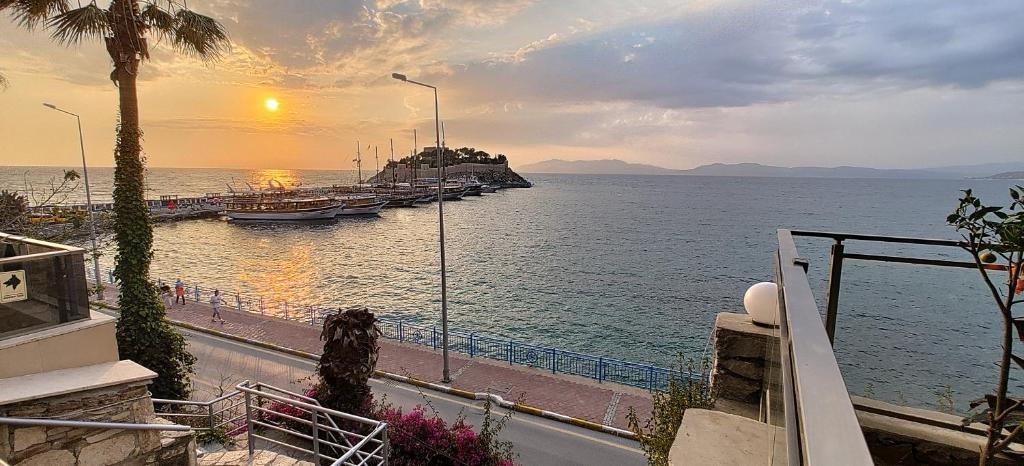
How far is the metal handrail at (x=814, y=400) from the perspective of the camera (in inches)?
26.1

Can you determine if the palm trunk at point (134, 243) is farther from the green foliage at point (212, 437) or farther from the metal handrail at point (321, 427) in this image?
the metal handrail at point (321, 427)

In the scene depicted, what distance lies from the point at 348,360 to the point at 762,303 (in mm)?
7995

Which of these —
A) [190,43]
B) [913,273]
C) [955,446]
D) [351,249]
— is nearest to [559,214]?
[351,249]

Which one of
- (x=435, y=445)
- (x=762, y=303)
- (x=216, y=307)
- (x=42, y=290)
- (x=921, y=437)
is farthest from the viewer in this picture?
(x=216, y=307)

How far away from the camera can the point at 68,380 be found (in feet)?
18.4

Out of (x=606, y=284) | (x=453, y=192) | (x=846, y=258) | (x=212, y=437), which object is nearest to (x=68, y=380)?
(x=212, y=437)

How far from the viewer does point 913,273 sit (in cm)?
4206

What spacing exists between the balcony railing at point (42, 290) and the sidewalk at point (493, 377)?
340 inches

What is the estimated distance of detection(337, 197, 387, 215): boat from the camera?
79.3 m

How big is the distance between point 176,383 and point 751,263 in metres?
44.5

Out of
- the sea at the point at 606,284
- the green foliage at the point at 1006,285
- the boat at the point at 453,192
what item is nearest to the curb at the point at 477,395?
the sea at the point at 606,284

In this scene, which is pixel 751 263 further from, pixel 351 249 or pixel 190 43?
pixel 190 43

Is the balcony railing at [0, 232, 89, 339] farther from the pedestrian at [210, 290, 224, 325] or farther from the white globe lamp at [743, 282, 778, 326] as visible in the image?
the pedestrian at [210, 290, 224, 325]

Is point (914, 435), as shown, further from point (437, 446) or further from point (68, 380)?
point (68, 380)
